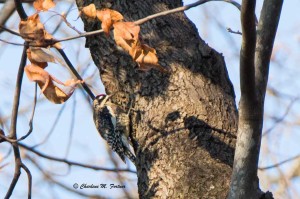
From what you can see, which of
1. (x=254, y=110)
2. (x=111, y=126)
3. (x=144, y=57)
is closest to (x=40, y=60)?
(x=144, y=57)

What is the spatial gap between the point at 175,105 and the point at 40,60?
0.93 meters

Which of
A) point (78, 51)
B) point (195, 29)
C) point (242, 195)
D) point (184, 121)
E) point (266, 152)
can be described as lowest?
point (242, 195)

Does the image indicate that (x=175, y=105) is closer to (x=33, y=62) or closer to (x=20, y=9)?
(x=33, y=62)

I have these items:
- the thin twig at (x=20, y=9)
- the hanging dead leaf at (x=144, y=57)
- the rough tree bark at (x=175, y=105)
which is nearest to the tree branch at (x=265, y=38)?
the hanging dead leaf at (x=144, y=57)

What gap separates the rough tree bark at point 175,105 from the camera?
386 centimetres

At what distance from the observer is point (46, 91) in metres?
4.00

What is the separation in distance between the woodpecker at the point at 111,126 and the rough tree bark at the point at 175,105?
1.45 m

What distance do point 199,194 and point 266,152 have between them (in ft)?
16.6

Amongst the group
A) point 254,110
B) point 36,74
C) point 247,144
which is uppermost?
point 36,74

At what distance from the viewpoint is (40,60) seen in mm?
3855

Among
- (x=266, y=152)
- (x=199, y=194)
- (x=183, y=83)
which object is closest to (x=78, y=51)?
(x=266, y=152)

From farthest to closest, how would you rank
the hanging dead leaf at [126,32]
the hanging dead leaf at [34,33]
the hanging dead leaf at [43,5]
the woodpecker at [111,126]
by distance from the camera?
the woodpecker at [111,126]
the hanging dead leaf at [43,5]
the hanging dead leaf at [126,32]
the hanging dead leaf at [34,33]

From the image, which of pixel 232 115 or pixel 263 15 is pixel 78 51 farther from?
pixel 263 15

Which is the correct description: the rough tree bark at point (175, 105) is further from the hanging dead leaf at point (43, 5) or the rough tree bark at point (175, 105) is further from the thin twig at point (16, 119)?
the hanging dead leaf at point (43, 5)
